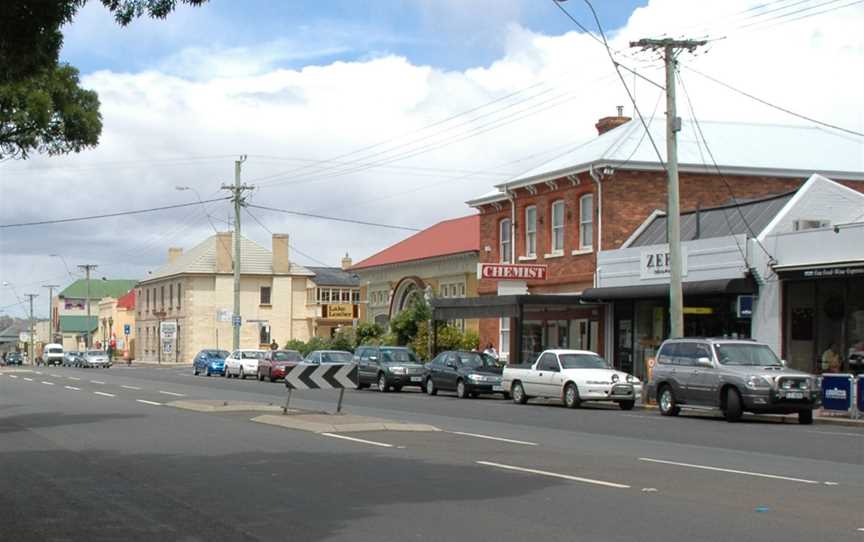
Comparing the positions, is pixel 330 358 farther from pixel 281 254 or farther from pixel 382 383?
pixel 281 254

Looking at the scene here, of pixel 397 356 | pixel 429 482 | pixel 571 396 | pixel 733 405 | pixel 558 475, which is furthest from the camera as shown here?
pixel 397 356

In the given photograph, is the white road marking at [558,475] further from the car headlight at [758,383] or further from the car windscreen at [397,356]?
the car windscreen at [397,356]

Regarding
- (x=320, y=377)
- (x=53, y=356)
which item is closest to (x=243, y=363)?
(x=320, y=377)

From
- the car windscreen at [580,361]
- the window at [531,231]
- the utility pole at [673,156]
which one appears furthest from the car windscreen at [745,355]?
the window at [531,231]

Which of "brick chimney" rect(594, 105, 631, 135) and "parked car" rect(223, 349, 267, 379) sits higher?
"brick chimney" rect(594, 105, 631, 135)

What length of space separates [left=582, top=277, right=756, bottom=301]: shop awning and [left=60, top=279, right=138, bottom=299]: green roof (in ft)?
395

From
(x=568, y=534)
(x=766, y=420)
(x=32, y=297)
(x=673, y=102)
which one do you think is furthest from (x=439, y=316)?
(x=32, y=297)

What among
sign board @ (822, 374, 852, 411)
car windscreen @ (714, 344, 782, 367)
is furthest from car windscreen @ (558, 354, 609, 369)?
sign board @ (822, 374, 852, 411)

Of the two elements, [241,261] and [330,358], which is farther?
[241,261]

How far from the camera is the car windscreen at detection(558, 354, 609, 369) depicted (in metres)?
30.3

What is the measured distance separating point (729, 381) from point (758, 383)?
0.71 m

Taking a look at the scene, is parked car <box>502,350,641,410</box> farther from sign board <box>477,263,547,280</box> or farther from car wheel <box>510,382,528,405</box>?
sign board <box>477,263,547,280</box>

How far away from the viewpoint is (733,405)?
2445 cm

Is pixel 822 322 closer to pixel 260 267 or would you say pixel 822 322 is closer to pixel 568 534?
pixel 568 534
